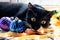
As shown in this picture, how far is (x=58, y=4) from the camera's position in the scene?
1.59 metres

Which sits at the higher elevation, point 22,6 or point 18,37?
point 22,6

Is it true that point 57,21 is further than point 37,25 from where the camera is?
Yes

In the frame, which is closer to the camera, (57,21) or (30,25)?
(30,25)

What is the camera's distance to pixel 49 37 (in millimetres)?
968

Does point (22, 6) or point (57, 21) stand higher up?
point (22, 6)

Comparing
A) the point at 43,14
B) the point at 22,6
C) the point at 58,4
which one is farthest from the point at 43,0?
the point at 43,14

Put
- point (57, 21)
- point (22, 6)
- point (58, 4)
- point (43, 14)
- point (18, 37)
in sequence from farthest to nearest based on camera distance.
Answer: point (58, 4)
point (22, 6)
point (57, 21)
point (43, 14)
point (18, 37)

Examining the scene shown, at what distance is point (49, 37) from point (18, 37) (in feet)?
0.80

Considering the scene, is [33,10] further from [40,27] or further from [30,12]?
[40,27]

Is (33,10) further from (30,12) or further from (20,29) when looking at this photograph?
(20,29)

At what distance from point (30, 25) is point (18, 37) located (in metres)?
0.16

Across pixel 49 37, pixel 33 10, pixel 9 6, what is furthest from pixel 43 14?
pixel 9 6

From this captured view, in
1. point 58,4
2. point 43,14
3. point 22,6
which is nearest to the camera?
point 43,14

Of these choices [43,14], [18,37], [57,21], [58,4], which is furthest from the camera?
[58,4]
